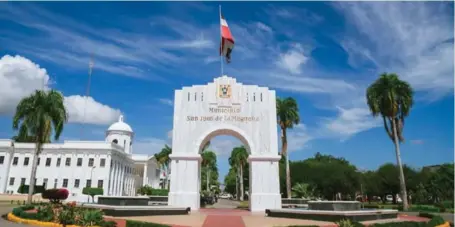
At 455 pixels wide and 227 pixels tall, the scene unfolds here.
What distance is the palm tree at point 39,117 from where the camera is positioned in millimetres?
27859

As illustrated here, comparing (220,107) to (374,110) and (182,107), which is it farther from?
(374,110)

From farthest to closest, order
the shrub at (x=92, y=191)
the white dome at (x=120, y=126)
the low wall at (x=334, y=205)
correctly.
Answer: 1. the white dome at (x=120, y=126)
2. the shrub at (x=92, y=191)
3. the low wall at (x=334, y=205)

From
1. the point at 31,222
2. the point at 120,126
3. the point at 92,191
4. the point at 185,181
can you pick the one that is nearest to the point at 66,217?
the point at 31,222

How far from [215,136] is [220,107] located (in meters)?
2.73

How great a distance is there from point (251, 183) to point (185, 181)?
208 inches

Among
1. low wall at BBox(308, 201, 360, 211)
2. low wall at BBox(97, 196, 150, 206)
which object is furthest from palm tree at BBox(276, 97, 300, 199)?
low wall at BBox(97, 196, 150, 206)

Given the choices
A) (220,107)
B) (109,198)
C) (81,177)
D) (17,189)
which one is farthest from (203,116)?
(17,189)

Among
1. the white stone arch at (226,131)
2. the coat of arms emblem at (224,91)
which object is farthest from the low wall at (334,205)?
the coat of arms emblem at (224,91)

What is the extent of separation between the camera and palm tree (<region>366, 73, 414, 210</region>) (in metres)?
35.4

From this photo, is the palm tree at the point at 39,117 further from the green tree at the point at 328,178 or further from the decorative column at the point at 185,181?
the green tree at the point at 328,178

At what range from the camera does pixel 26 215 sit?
631 inches

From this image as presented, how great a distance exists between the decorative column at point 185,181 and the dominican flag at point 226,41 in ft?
31.7

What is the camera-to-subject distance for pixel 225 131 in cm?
2705

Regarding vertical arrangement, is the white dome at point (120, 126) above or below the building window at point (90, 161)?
above
